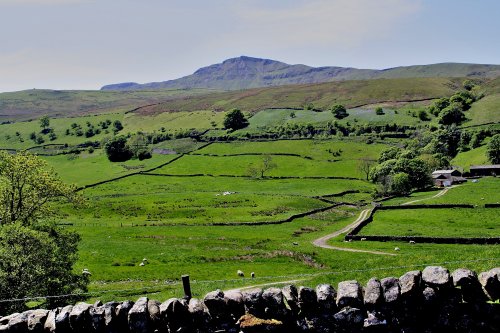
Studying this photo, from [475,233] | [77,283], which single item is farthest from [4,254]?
[475,233]

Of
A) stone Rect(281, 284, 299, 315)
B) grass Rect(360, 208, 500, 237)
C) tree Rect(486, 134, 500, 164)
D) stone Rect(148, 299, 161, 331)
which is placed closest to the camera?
stone Rect(281, 284, 299, 315)

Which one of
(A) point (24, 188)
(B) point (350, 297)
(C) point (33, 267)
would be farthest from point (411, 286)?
(A) point (24, 188)

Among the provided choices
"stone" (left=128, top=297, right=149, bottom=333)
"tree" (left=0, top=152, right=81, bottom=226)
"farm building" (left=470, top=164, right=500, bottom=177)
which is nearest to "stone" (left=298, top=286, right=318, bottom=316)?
"stone" (left=128, top=297, right=149, bottom=333)

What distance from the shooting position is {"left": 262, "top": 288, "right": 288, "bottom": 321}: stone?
14.4m

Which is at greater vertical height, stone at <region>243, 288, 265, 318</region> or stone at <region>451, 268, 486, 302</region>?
stone at <region>451, 268, 486, 302</region>

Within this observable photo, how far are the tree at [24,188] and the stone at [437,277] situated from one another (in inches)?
1597

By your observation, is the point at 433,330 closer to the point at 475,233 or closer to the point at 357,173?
the point at 475,233

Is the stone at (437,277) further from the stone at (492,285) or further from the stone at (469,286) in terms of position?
the stone at (492,285)

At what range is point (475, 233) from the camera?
6128 cm

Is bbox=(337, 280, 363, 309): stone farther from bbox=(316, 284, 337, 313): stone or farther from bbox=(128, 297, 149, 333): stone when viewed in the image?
bbox=(128, 297, 149, 333): stone

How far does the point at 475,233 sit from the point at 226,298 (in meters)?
56.0

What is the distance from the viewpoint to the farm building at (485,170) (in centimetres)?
13498

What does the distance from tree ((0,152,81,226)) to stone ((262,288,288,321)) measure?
37145 millimetres

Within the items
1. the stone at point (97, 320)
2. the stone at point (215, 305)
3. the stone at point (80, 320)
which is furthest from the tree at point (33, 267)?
the stone at point (215, 305)
